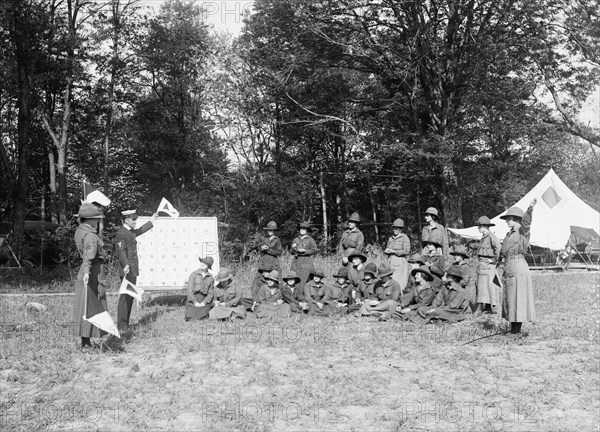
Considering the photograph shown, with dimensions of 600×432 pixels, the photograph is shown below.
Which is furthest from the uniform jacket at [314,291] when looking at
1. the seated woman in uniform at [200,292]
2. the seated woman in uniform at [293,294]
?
the seated woman in uniform at [200,292]

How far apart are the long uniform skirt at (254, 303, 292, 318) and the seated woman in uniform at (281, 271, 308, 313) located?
5.6 inches

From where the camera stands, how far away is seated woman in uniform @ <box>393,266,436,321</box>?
10.4m

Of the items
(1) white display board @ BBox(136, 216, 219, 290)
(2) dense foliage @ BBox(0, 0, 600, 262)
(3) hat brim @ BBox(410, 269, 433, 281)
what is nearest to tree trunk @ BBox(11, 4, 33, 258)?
(2) dense foliage @ BBox(0, 0, 600, 262)

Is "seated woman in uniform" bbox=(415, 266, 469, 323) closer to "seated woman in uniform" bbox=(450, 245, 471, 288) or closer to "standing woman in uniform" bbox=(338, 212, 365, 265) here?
"seated woman in uniform" bbox=(450, 245, 471, 288)

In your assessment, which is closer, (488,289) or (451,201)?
(488,289)

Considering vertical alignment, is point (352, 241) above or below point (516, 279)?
above

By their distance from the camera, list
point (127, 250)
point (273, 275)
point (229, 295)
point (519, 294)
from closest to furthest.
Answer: point (519, 294) < point (127, 250) < point (229, 295) < point (273, 275)

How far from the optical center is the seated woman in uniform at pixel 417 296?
10.4 metres

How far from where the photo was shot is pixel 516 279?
8227 mm

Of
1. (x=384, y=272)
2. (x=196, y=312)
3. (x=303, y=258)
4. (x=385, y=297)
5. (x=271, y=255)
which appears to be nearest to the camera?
(x=196, y=312)

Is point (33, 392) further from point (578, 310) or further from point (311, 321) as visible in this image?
point (578, 310)

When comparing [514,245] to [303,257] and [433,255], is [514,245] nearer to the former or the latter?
[433,255]

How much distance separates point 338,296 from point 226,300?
2.02 m

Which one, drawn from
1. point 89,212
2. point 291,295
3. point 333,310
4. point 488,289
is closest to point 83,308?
point 89,212
